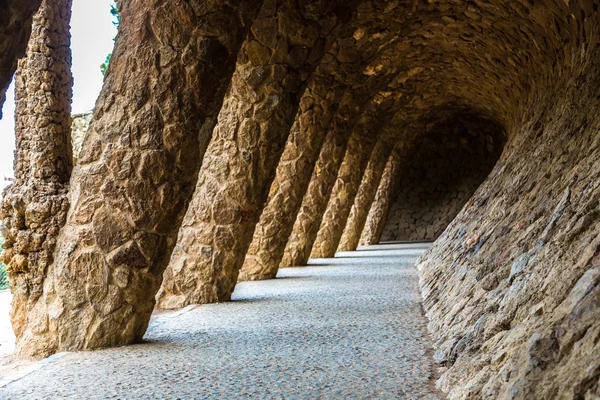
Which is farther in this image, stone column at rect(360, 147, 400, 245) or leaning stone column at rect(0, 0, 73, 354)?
stone column at rect(360, 147, 400, 245)

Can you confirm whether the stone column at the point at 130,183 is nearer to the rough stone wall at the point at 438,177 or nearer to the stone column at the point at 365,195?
the stone column at the point at 365,195

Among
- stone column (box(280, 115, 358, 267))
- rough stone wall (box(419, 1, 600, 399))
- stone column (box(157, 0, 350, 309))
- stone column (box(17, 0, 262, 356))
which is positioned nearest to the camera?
rough stone wall (box(419, 1, 600, 399))

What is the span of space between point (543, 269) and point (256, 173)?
4.53 m

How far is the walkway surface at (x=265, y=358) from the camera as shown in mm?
3262

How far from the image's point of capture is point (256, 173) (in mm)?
7203

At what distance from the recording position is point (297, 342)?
178 inches

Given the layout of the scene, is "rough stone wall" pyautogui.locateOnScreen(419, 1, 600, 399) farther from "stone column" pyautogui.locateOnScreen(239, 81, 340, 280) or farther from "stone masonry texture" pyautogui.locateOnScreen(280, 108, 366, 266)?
"stone masonry texture" pyautogui.locateOnScreen(280, 108, 366, 266)

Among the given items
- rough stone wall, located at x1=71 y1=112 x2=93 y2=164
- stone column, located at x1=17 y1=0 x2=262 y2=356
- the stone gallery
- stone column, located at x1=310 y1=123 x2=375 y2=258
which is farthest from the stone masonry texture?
stone column, located at x1=17 y1=0 x2=262 y2=356

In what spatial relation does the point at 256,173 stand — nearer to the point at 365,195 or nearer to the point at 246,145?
the point at 246,145

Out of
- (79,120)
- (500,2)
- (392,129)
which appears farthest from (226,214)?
(392,129)

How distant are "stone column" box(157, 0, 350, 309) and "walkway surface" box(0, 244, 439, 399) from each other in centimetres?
51

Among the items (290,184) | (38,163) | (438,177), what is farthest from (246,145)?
(438,177)

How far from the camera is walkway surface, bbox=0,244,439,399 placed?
326cm

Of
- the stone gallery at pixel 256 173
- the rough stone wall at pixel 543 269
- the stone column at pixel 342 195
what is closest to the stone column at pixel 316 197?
the stone gallery at pixel 256 173
